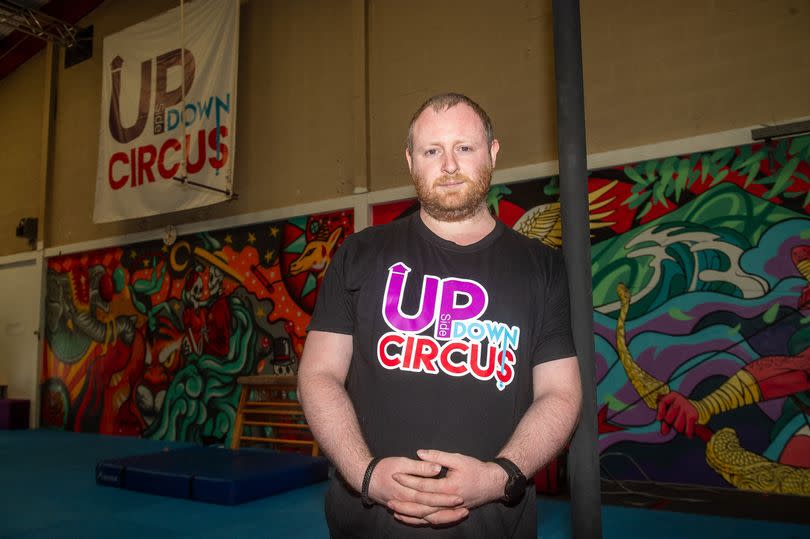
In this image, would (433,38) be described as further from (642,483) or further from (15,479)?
(15,479)

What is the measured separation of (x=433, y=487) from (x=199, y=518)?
7.75 feet

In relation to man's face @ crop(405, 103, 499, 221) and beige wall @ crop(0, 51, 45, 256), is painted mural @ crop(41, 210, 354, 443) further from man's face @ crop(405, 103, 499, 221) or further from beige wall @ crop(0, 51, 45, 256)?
man's face @ crop(405, 103, 499, 221)

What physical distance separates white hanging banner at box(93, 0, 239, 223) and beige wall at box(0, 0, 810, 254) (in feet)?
1.37

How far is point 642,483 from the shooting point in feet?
11.1

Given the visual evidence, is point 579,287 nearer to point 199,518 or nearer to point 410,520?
point 410,520

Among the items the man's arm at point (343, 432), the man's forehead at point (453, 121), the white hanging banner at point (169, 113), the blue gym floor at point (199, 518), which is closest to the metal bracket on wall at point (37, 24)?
the white hanging banner at point (169, 113)

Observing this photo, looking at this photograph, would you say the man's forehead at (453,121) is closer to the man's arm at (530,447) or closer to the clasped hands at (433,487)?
the man's arm at (530,447)

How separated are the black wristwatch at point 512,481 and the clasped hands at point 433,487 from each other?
0.05ft

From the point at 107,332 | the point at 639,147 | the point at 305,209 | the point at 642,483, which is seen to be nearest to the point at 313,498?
the point at 642,483

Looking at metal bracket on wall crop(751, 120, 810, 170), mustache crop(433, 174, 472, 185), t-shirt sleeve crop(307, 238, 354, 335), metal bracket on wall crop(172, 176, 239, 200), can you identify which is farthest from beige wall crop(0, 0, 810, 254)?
t-shirt sleeve crop(307, 238, 354, 335)

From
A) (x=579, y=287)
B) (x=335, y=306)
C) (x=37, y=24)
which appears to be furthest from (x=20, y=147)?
(x=579, y=287)

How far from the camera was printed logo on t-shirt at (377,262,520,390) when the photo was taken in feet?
3.71

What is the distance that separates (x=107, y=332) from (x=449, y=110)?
6136 mm

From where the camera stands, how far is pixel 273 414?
16.0 feet
